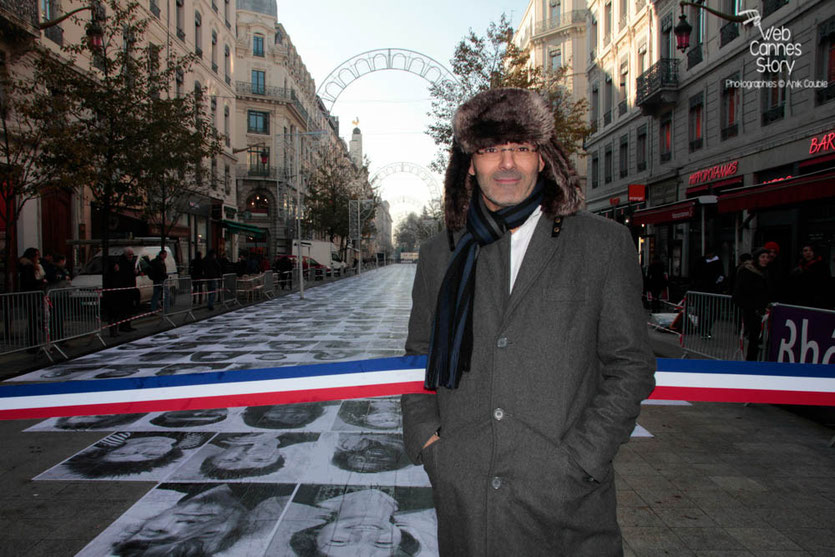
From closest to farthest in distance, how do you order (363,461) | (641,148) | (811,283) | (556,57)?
(363,461)
(811,283)
(641,148)
(556,57)

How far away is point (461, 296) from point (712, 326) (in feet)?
24.5

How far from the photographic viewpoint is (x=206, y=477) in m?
4.12

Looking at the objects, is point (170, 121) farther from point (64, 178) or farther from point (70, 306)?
point (70, 306)

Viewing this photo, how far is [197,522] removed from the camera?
3.41 metres

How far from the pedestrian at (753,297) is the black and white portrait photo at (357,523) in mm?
5267

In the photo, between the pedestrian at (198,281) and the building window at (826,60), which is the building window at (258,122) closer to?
the pedestrian at (198,281)

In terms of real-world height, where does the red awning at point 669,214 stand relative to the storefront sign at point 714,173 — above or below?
below

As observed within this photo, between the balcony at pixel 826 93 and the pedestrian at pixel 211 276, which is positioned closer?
the balcony at pixel 826 93

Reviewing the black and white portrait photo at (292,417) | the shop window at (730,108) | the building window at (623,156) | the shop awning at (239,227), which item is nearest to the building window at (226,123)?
the shop awning at (239,227)

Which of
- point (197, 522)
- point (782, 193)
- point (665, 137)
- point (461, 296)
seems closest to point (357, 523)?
point (197, 522)

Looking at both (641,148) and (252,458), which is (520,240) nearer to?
(252,458)

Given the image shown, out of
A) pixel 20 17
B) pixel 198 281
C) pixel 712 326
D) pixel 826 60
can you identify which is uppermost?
pixel 20 17

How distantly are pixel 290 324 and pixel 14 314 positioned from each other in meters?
5.82

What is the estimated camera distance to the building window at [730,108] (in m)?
17.6
